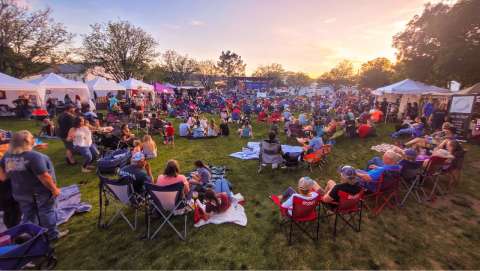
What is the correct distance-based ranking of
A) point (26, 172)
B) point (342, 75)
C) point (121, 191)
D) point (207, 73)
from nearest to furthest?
point (26, 172) → point (121, 191) → point (207, 73) → point (342, 75)

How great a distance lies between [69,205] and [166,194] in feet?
8.67

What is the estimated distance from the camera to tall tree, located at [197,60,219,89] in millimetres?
53781

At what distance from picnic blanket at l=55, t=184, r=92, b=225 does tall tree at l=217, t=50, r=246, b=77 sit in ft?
208

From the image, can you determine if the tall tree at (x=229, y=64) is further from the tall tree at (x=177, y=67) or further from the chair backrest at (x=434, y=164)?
the chair backrest at (x=434, y=164)

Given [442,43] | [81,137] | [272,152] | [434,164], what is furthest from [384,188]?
[442,43]

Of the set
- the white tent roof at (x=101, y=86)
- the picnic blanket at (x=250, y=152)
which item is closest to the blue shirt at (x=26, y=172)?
the picnic blanket at (x=250, y=152)

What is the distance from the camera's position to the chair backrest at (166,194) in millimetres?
3398

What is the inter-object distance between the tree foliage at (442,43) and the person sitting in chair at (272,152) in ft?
51.4

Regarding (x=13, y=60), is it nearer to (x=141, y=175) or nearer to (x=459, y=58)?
(x=141, y=175)

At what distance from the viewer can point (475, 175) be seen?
6.56 metres

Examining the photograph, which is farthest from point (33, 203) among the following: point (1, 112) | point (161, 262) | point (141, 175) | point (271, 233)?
point (1, 112)

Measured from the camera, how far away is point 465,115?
33.4 feet

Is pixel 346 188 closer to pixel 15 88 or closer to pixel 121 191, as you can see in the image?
pixel 121 191

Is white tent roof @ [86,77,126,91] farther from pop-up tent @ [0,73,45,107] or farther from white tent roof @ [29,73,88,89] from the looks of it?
pop-up tent @ [0,73,45,107]
